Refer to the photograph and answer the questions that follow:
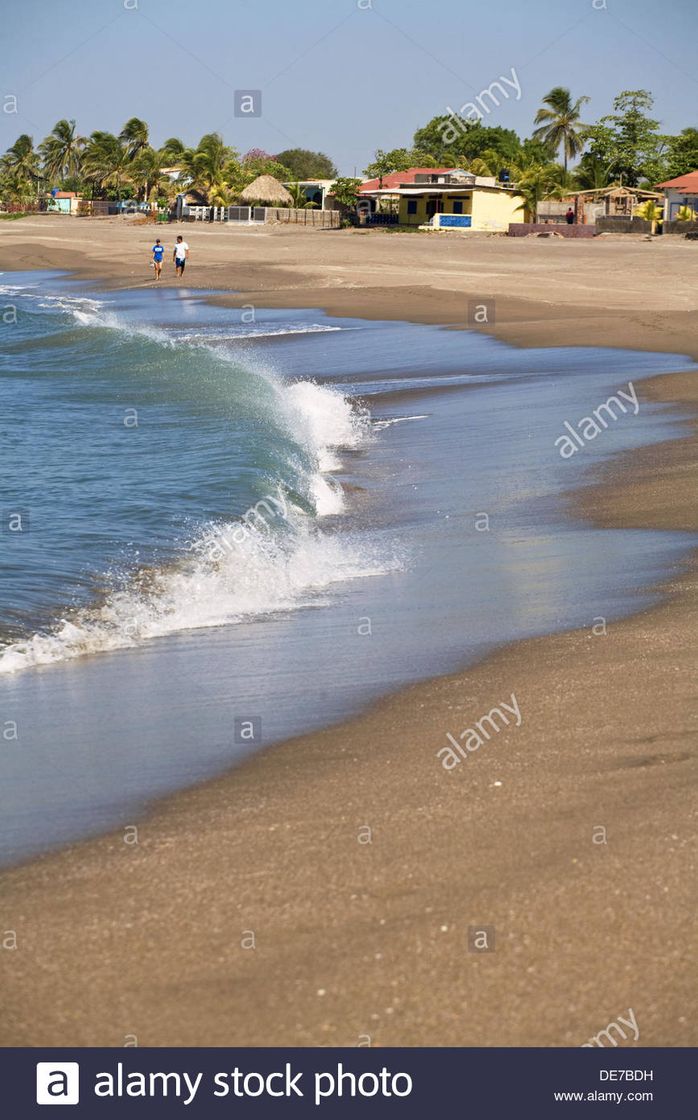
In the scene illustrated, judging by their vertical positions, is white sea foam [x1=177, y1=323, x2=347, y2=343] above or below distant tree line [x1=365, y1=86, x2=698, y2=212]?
below

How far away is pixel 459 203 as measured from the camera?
2566 inches

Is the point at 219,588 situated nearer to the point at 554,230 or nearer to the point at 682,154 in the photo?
the point at 554,230

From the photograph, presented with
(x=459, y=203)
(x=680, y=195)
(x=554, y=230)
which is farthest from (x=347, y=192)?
(x=680, y=195)

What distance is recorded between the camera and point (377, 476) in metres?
12.8

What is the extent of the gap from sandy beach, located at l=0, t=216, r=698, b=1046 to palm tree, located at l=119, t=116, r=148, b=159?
329 ft

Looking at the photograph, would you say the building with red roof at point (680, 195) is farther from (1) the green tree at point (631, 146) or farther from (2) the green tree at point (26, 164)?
(2) the green tree at point (26, 164)

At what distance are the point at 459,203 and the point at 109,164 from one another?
44.8 m

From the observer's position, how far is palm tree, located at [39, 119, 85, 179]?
4606 inches

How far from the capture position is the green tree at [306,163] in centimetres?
13975

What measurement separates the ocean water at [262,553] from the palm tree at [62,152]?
4146 inches

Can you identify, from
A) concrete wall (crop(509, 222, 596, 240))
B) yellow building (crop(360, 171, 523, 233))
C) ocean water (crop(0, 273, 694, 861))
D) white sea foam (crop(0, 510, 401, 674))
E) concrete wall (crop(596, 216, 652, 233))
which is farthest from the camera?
yellow building (crop(360, 171, 523, 233))

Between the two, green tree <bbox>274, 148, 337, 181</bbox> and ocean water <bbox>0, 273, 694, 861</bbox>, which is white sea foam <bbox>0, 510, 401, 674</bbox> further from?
green tree <bbox>274, 148, 337, 181</bbox>
